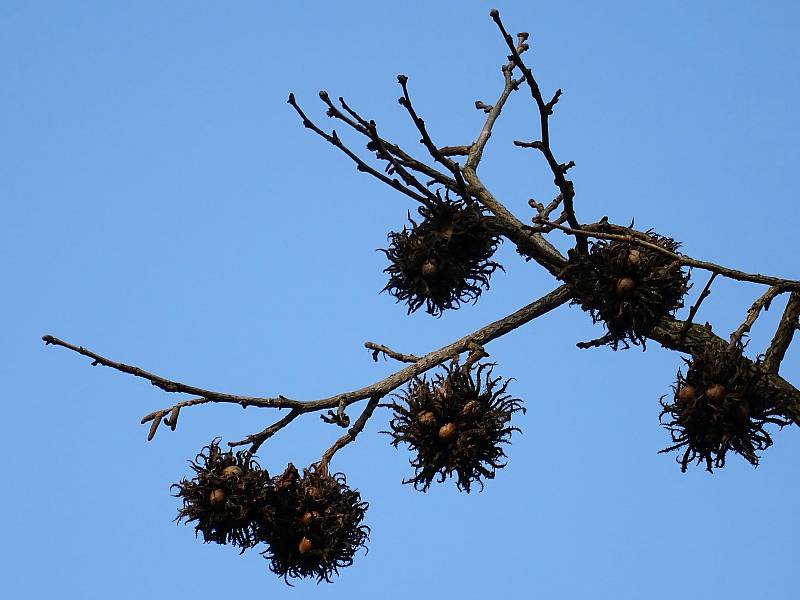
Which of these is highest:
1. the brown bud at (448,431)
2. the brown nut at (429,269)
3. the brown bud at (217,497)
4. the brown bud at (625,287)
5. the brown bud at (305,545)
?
the brown nut at (429,269)

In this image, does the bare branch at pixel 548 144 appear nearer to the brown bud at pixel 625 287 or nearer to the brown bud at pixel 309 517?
the brown bud at pixel 625 287

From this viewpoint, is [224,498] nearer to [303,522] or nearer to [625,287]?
[303,522]

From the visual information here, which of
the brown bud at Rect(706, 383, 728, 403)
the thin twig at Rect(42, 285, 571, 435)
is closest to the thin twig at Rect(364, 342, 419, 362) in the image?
the thin twig at Rect(42, 285, 571, 435)

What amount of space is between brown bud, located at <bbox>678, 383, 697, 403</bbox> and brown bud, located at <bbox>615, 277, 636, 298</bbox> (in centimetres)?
46

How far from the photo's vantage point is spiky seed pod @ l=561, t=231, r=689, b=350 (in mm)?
5195

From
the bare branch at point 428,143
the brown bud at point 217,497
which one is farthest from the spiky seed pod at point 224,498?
the bare branch at point 428,143

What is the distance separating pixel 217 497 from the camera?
514 centimetres

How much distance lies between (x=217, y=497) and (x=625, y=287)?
1.91 m

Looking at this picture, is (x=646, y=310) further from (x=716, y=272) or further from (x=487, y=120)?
(x=487, y=120)

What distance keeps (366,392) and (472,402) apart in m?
0.51

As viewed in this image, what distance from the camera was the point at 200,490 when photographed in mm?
5184

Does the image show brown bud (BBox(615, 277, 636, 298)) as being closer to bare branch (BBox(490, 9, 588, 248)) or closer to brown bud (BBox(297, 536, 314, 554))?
bare branch (BBox(490, 9, 588, 248))

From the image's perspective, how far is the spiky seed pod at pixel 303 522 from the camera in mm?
5176

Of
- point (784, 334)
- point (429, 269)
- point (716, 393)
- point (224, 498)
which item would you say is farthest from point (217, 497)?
point (784, 334)
